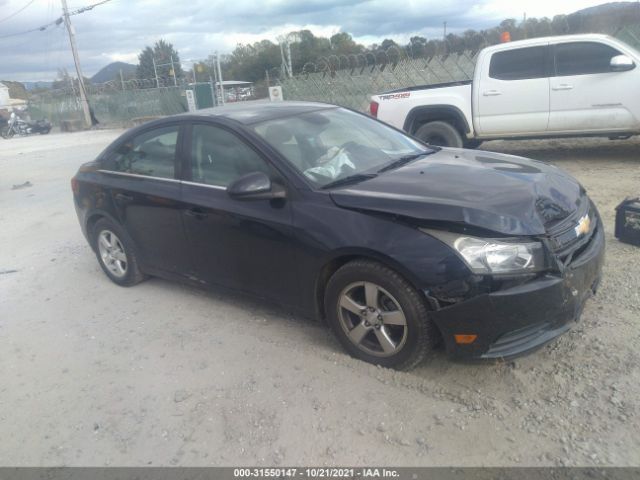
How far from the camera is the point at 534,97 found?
8453 millimetres

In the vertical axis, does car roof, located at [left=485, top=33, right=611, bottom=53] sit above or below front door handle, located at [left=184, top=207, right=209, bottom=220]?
above

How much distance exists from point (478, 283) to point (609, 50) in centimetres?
689

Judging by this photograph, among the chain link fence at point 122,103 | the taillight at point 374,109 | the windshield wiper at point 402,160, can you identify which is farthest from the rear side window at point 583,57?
the chain link fence at point 122,103

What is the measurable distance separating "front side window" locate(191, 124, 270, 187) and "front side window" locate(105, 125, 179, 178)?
28 centimetres

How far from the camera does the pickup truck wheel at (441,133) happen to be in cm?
896

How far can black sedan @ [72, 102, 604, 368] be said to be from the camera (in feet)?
9.45

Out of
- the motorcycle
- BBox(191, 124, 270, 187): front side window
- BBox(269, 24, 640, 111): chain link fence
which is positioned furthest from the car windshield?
the motorcycle

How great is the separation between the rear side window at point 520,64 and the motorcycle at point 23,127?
3378 centimetres

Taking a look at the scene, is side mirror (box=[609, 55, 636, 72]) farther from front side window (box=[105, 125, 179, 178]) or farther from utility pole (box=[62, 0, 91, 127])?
utility pole (box=[62, 0, 91, 127])

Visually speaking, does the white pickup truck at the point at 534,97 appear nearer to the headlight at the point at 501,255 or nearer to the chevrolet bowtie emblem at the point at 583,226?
the chevrolet bowtie emblem at the point at 583,226

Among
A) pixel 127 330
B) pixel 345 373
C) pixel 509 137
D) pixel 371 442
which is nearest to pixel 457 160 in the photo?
pixel 345 373

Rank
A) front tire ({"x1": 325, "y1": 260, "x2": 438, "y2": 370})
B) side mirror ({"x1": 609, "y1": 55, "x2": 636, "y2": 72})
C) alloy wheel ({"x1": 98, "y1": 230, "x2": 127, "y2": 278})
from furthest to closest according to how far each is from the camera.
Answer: side mirror ({"x1": 609, "y1": 55, "x2": 636, "y2": 72}) < alloy wheel ({"x1": 98, "y1": 230, "x2": 127, "y2": 278}) < front tire ({"x1": 325, "y1": 260, "x2": 438, "y2": 370})

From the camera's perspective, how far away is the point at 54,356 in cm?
407

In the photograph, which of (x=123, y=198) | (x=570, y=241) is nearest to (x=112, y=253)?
(x=123, y=198)
